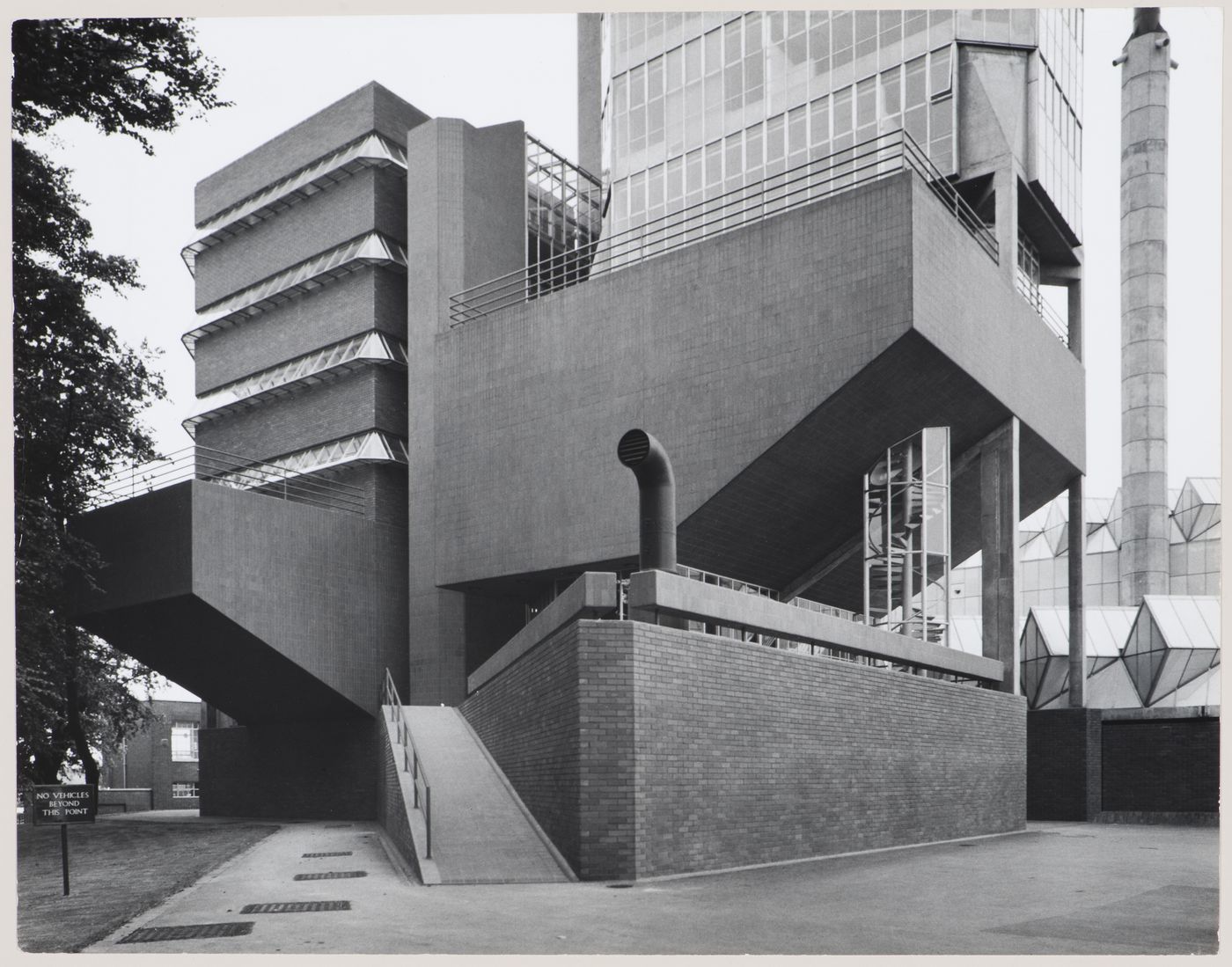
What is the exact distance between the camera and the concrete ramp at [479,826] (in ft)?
46.2

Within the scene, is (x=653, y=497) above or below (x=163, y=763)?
above

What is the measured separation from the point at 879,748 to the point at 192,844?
12.0 m

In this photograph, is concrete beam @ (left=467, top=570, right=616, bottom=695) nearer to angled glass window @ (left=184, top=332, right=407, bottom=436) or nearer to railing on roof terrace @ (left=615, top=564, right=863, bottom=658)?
railing on roof terrace @ (left=615, top=564, right=863, bottom=658)

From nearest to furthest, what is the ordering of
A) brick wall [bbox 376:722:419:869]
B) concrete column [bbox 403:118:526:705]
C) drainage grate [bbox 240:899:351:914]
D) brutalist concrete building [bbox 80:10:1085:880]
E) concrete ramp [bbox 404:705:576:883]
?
drainage grate [bbox 240:899:351:914]
concrete ramp [bbox 404:705:576:883]
brick wall [bbox 376:722:419:869]
brutalist concrete building [bbox 80:10:1085:880]
concrete column [bbox 403:118:526:705]

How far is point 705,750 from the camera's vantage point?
49.2ft

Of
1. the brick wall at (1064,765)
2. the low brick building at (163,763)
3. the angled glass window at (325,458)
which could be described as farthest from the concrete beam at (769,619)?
the low brick building at (163,763)

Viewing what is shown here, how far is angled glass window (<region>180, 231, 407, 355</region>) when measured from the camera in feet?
105

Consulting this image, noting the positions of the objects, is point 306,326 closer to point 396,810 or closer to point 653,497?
point 396,810

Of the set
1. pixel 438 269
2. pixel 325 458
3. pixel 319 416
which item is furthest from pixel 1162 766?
pixel 319 416

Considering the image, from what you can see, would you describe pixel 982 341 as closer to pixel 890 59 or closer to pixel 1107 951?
pixel 890 59

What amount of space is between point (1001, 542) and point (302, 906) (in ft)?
64.6

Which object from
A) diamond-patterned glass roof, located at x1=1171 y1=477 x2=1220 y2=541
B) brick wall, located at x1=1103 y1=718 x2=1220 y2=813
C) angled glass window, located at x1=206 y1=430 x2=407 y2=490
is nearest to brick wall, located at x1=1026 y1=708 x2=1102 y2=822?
brick wall, located at x1=1103 y1=718 x2=1220 y2=813

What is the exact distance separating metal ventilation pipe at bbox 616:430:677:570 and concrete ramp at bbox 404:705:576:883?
144 inches

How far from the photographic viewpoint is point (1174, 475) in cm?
5366
